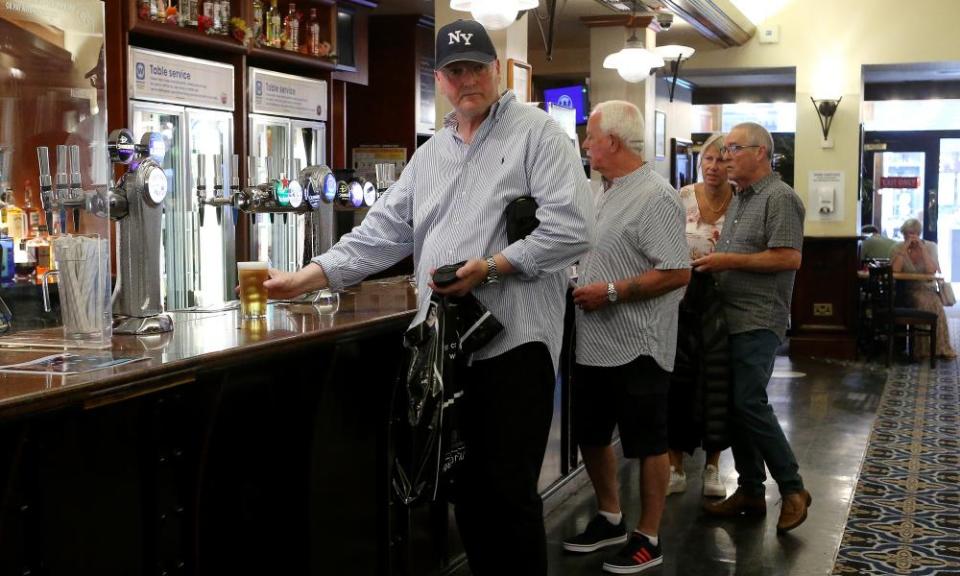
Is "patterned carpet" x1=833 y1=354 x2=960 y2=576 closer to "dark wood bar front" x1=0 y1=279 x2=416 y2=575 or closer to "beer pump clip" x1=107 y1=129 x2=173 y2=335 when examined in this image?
"dark wood bar front" x1=0 y1=279 x2=416 y2=575

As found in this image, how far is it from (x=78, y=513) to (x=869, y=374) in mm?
8017

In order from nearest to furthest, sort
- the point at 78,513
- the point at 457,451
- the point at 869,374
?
the point at 78,513 → the point at 457,451 → the point at 869,374

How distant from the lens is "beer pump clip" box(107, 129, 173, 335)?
9.15 ft

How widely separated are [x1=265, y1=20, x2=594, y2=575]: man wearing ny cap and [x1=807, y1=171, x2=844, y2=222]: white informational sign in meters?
8.67

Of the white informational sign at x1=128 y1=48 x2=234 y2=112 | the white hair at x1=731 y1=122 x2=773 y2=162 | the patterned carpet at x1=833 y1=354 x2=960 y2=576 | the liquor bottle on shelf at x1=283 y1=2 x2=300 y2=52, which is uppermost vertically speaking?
the liquor bottle on shelf at x1=283 y1=2 x2=300 y2=52

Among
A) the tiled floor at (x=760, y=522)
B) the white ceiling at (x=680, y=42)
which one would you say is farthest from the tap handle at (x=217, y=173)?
the white ceiling at (x=680, y=42)

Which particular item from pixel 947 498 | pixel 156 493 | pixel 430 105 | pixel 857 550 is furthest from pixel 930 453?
pixel 430 105

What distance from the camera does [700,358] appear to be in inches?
170

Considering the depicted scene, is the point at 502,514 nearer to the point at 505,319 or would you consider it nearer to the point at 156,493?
the point at 505,319

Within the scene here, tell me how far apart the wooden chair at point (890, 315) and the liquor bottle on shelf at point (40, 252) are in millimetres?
7872

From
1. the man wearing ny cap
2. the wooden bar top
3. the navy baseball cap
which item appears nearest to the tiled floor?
the wooden bar top

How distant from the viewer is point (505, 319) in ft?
A: 8.66

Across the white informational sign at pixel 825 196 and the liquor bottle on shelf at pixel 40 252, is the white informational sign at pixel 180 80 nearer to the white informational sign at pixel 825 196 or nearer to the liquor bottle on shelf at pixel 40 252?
the liquor bottle on shelf at pixel 40 252

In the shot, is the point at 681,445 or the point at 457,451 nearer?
the point at 457,451
